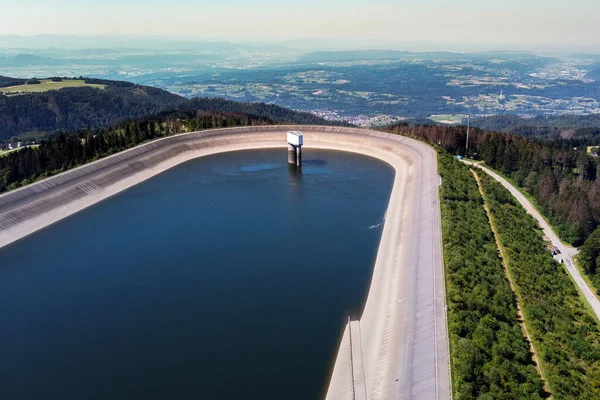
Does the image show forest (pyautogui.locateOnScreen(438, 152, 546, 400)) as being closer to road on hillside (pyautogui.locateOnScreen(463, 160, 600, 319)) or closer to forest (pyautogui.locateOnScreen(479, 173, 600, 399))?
forest (pyautogui.locateOnScreen(479, 173, 600, 399))

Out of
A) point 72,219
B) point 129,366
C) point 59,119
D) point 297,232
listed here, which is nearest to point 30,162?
point 72,219

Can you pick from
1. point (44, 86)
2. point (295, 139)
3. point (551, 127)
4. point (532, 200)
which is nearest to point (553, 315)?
point (532, 200)

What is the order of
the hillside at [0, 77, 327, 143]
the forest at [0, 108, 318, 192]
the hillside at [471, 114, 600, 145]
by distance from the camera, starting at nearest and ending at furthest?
1. the forest at [0, 108, 318, 192]
2. the hillside at [471, 114, 600, 145]
3. the hillside at [0, 77, 327, 143]

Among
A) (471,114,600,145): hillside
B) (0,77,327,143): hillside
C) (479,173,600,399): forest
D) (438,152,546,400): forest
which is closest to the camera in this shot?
(438,152,546,400): forest

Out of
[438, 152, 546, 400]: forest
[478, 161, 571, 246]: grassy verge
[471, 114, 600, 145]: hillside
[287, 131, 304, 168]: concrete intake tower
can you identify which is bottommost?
[471, 114, 600, 145]: hillside

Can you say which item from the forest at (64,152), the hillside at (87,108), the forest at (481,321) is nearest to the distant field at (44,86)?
the hillside at (87,108)

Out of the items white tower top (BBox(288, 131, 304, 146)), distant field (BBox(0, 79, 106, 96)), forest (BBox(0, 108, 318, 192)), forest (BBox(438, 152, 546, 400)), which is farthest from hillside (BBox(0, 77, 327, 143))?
forest (BBox(438, 152, 546, 400))

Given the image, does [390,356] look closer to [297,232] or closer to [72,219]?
[297,232]

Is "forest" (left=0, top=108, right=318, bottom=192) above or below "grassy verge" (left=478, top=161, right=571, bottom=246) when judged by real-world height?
above
